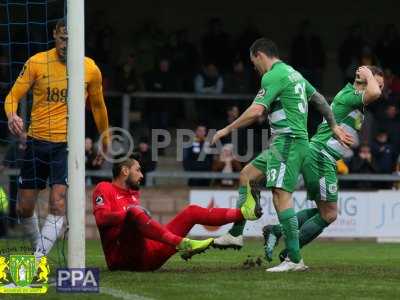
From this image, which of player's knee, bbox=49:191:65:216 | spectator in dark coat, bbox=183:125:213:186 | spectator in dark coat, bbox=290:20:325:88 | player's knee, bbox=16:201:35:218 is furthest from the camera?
spectator in dark coat, bbox=290:20:325:88

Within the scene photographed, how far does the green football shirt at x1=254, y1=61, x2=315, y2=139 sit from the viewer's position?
10445mm

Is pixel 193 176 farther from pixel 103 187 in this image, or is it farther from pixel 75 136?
pixel 75 136

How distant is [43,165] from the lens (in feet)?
36.2

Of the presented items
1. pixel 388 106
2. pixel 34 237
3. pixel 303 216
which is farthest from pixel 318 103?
pixel 388 106

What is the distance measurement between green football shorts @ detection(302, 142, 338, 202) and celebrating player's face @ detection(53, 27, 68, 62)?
2.47m

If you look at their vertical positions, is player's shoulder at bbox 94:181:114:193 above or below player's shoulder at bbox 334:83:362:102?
below

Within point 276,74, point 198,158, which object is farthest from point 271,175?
point 198,158

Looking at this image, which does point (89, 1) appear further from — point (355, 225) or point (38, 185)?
point (38, 185)

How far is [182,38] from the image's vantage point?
2155 centimetres

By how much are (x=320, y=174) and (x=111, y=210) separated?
7.09ft

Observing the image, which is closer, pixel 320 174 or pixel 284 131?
pixel 284 131

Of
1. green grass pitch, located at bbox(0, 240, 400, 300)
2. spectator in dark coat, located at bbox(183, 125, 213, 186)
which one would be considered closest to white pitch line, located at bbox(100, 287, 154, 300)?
green grass pitch, located at bbox(0, 240, 400, 300)

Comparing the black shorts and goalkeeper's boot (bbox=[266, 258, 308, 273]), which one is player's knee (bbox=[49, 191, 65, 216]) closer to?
the black shorts

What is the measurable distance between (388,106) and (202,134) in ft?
12.1
